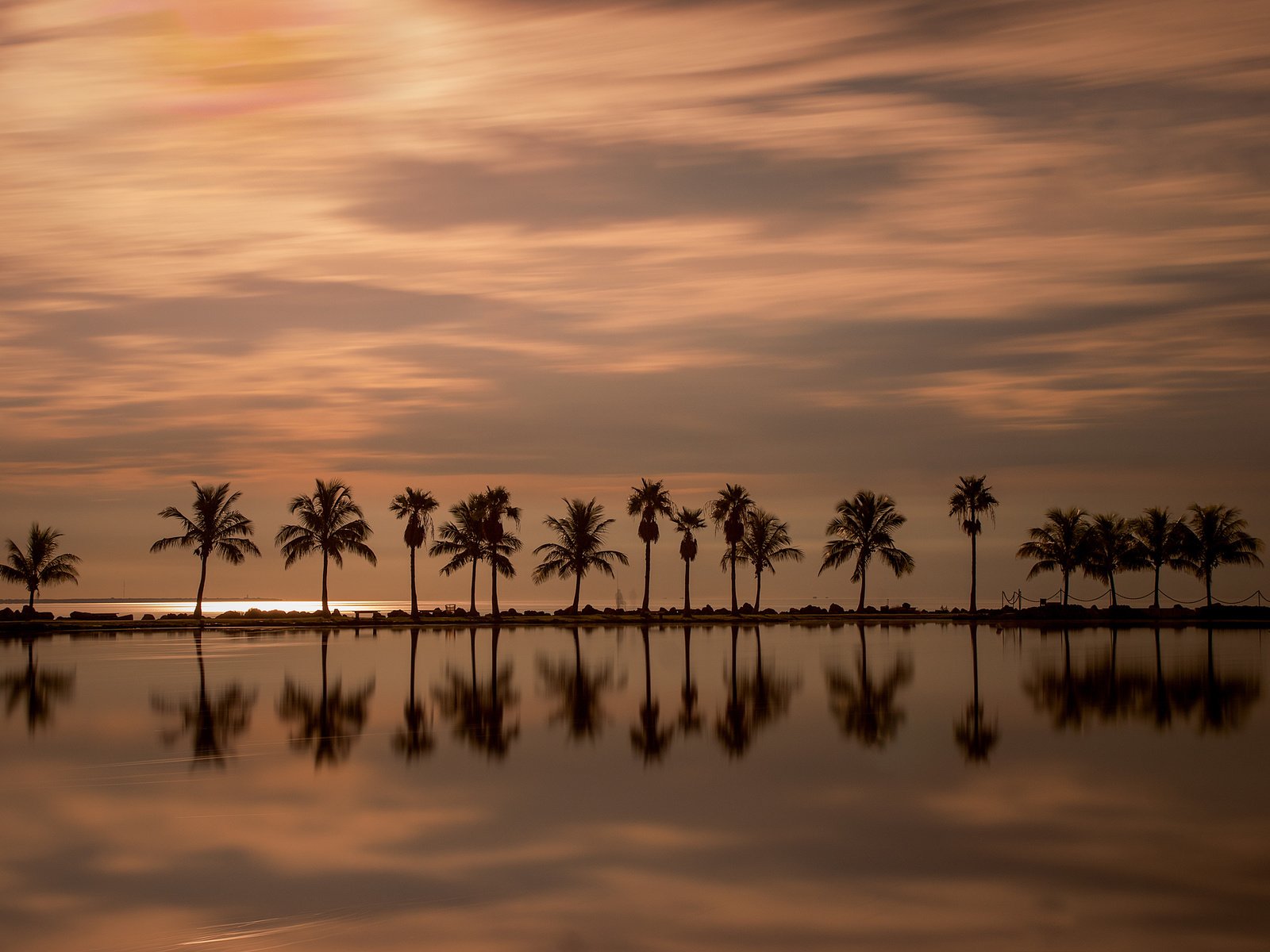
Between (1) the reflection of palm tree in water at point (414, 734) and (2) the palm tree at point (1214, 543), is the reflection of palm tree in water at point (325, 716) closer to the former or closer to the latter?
(1) the reflection of palm tree in water at point (414, 734)

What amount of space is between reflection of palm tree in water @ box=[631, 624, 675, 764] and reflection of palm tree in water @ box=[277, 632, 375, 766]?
5.19 metres

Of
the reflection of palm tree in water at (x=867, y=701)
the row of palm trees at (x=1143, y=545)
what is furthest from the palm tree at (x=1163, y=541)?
the reflection of palm tree in water at (x=867, y=701)

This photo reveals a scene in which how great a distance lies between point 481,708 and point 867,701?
30.0 ft

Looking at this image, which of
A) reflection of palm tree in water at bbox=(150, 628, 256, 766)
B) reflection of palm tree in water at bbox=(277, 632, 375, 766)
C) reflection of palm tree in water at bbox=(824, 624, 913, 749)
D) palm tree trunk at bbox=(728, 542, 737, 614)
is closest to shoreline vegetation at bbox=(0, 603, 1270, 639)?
palm tree trunk at bbox=(728, 542, 737, 614)

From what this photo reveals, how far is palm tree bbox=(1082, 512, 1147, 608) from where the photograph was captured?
293 ft

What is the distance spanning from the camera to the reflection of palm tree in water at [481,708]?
23734 mm

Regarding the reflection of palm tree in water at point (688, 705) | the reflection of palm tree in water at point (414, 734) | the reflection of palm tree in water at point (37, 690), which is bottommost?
the reflection of palm tree in water at point (37, 690)

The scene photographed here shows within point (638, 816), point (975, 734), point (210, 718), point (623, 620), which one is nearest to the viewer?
point (638, 816)

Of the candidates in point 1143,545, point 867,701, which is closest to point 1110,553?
point 1143,545

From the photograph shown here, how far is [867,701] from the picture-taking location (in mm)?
30359

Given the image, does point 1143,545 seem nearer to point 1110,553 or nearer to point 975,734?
point 1110,553

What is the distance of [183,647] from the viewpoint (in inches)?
2286

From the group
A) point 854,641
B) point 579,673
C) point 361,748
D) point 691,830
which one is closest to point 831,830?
point 691,830

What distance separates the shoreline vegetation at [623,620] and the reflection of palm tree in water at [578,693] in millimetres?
32182
